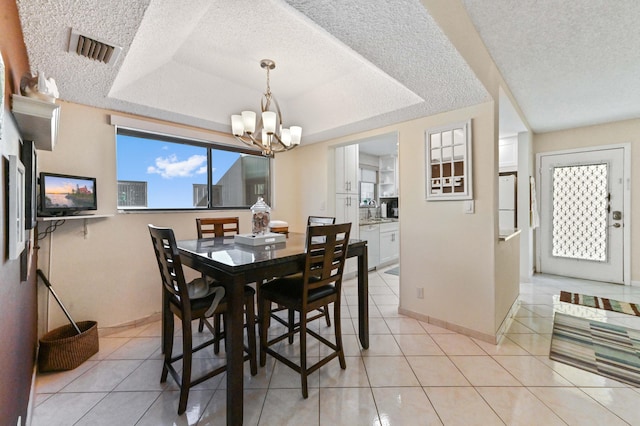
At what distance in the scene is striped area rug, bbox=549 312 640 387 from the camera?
6.31 feet

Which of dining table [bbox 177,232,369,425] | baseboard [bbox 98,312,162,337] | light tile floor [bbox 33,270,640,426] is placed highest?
dining table [bbox 177,232,369,425]

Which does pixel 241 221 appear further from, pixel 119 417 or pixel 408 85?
pixel 408 85

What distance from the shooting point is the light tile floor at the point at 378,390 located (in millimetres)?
1501

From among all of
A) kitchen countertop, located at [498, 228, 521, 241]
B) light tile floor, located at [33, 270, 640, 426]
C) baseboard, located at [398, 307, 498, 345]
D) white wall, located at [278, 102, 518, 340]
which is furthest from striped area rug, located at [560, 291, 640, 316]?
baseboard, located at [398, 307, 498, 345]

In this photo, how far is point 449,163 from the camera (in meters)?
2.57

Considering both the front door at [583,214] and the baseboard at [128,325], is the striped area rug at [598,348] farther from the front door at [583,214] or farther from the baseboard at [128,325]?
the baseboard at [128,325]

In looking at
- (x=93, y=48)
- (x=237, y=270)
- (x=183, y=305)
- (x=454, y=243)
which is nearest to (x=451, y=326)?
(x=454, y=243)

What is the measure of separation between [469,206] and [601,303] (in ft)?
8.14

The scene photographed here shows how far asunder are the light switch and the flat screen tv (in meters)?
3.35

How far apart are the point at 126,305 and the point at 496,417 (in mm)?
3117

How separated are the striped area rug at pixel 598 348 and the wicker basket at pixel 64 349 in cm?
367

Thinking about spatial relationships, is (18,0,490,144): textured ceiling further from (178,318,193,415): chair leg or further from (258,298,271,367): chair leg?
(258,298,271,367): chair leg

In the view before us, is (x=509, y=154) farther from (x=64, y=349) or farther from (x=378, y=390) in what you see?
(x=64, y=349)

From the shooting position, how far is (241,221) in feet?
11.2
